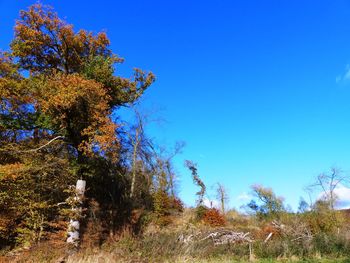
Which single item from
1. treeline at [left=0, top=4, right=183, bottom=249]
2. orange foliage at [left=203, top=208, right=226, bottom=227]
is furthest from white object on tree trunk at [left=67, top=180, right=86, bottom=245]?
orange foliage at [left=203, top=208, right=226, bottom=227]

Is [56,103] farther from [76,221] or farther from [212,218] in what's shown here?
[212,218]

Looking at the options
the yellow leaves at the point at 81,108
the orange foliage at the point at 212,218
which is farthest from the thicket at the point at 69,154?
the orange foliage at the point at 212,218

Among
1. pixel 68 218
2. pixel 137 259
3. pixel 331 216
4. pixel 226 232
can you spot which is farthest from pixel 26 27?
pixel 331 216

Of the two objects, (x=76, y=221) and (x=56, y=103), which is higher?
(x=56, y=103)

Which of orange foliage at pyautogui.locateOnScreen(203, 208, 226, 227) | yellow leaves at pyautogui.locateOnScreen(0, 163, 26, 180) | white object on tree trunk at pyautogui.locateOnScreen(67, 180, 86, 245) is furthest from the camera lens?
orange foliage at pyautogui.locateOnScreen(203, 208, 226, 227)

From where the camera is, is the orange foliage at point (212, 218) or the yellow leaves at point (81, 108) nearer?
the yellow leaves at point (81, 108)

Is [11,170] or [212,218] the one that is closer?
[11,170]

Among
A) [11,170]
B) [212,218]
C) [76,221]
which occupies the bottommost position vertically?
[76,221]

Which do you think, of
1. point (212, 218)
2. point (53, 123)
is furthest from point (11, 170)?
point (212, 218)

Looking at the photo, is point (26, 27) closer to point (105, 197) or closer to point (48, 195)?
point (48, 195)

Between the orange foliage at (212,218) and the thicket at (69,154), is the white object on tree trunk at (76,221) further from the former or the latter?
the orange foliage at (212,218)

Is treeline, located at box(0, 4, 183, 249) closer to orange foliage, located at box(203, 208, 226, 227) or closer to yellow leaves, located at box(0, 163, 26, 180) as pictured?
yellow leaves, located at box(0, 163, 26, 180)

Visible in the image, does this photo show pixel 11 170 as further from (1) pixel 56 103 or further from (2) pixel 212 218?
(2) pixel 212 218

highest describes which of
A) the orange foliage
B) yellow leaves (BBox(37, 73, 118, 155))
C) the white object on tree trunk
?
yellow leaves (BBox(37, 73, 118, 155))
